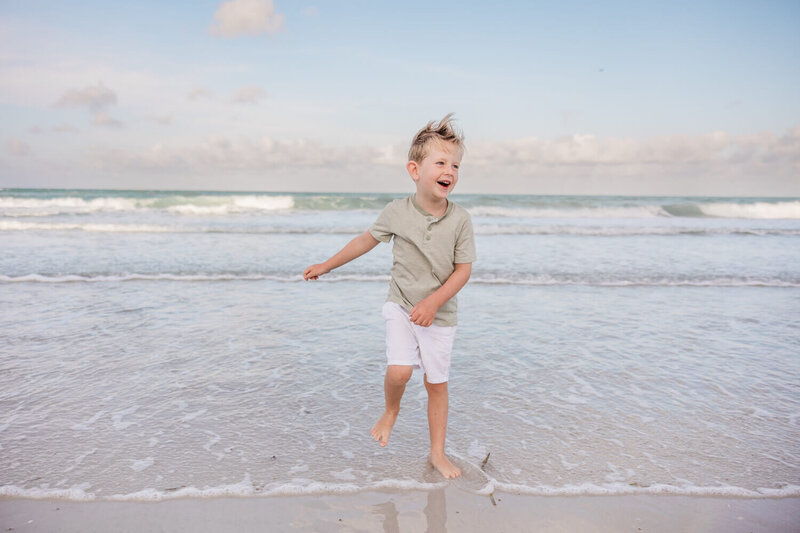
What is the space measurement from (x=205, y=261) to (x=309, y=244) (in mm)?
3534

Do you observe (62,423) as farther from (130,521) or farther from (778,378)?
(778,378)

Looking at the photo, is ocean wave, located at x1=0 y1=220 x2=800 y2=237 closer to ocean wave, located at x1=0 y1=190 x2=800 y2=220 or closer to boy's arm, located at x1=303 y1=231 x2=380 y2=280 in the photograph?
ocean wave, located at x1=0 y1=190 x2=800 y2=220

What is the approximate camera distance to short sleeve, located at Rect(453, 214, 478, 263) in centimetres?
276

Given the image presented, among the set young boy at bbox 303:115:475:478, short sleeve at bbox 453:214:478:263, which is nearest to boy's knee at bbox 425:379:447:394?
young boy at bbox 303:115:475:478

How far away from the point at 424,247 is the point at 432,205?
0.22 meters

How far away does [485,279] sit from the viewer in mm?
8461

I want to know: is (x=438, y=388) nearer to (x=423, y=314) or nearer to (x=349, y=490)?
(x=423, y=314)

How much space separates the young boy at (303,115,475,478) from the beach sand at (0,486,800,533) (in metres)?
0.33

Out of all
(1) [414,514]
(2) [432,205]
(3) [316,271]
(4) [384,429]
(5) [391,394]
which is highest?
(2) [432,205]

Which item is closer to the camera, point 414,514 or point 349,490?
point 414,514

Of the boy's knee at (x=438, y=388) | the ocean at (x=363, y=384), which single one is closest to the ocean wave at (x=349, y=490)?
the ocean at (x=363, y=384)

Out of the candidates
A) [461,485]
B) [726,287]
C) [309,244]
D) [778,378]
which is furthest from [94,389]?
[309,244]

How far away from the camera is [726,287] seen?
8.37 metres

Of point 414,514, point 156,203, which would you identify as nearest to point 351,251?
point 414,514
